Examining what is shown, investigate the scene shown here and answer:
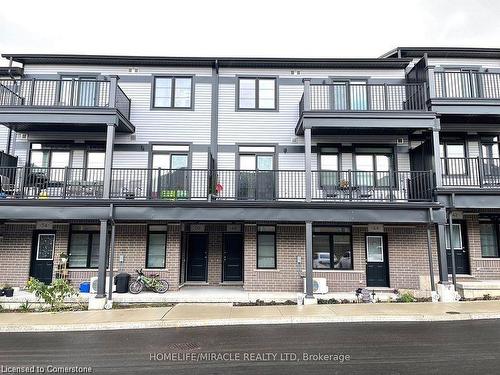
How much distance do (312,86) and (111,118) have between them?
7.67m

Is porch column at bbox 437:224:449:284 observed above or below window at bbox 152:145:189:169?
below

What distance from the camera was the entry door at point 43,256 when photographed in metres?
13.1

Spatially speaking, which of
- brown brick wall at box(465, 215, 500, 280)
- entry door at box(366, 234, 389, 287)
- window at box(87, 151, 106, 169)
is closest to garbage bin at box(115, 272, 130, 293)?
window at box(87, 151, 106, 169)

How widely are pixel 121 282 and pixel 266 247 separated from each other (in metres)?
5.26

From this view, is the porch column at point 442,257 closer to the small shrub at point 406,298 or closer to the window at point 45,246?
the small shrub at point 406,298

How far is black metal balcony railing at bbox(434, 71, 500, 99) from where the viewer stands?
43.2ft

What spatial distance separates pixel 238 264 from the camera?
1405 cm

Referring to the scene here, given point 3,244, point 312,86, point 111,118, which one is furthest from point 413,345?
point 3,244

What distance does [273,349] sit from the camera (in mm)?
6719

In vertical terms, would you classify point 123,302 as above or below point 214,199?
below

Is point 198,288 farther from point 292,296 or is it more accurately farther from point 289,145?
point 289,145

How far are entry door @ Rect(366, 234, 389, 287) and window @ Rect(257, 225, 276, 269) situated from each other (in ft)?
11.7

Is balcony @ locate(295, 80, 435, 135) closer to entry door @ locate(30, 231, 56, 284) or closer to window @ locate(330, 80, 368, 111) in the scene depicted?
window @ locate(330, 80, 368, 111)

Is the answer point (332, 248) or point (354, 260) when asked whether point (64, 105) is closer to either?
point (332, 248)
